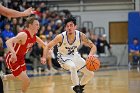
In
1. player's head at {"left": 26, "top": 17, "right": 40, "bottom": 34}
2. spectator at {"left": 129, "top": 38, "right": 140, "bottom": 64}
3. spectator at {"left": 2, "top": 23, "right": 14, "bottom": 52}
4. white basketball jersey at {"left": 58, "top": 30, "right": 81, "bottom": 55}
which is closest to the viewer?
player's head at {"left": 26, "top": 17, "right": 40, "bottom": 34}

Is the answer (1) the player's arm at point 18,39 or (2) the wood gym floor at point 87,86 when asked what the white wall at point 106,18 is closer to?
(2) the wood gym floor at point 87,86

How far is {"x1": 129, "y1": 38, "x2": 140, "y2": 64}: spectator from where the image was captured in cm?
2067

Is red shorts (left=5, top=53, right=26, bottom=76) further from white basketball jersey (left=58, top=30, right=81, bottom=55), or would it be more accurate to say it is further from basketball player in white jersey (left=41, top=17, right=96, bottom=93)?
white basketball jersey (left=58, top=30, right=81, bottom=55)

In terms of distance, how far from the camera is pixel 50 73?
16812 millimetres

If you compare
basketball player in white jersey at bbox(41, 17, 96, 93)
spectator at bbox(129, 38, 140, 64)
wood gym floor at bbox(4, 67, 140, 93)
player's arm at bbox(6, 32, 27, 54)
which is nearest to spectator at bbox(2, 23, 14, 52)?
wood gym floor at bbox(4, 67, 140, 93)

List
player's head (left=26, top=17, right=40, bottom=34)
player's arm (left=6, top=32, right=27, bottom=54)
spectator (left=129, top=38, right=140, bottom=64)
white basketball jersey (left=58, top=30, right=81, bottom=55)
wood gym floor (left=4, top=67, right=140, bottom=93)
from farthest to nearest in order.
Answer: spectator (left=129, top=38, right=140, bottom=64) < wood gym floor (left=4, top=67, right=140, bottom=93) < white basketball jersey (left=58, top=30, right=81, bottom=55) < player's head (left=26, top=17, right=40, bottom=34) < player's arm (left=6, top=32, right=27, bottom=54)

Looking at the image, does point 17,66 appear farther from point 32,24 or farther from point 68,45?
point 68,45

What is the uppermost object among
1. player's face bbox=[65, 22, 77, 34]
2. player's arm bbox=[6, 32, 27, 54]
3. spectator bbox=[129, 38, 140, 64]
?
player's face bbox=[65, 22, 77, 34]

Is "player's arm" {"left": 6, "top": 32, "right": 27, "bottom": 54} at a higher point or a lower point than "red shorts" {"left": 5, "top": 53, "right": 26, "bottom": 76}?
higher

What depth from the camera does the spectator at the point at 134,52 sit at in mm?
20673

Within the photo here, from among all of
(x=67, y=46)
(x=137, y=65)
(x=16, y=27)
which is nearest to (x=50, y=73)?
(x=16, y=27)

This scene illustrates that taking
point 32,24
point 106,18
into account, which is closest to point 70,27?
point 32,24

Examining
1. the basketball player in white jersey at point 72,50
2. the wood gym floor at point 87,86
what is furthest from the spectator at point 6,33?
the basketball player in white jersey at point 72,50

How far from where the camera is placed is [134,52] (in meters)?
20.7
